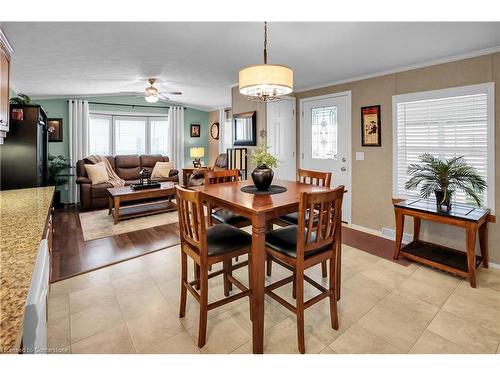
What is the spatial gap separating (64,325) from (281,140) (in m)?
3.78

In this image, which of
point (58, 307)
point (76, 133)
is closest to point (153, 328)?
point (58, 307)

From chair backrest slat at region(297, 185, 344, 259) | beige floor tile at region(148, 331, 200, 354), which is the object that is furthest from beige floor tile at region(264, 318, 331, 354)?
chair backrest slat at region(297, 185, 344, 259)

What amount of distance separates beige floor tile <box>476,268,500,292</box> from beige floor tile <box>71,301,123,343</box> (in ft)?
10.3

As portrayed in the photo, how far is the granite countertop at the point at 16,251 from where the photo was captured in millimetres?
664

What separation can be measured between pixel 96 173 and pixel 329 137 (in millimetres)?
4594

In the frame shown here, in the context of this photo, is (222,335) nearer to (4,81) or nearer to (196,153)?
(4,81)

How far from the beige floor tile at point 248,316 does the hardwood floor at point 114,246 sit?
1574 mm

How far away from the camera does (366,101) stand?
3795mm

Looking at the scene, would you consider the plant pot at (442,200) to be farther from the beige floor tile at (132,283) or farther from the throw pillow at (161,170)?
the throw pillow at (161,170)

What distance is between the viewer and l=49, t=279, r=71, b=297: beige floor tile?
7.59 ft

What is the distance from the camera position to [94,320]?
1980 mm

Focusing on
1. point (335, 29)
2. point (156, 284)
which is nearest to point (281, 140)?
point (335, 29)

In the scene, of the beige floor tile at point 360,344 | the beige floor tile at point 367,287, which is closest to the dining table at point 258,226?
the beige floor tile at point 360,344

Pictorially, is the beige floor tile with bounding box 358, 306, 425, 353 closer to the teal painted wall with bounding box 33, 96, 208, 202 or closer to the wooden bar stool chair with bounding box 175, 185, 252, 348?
the wooden bar stool chair with bounding box 175, 185, 252, 348
